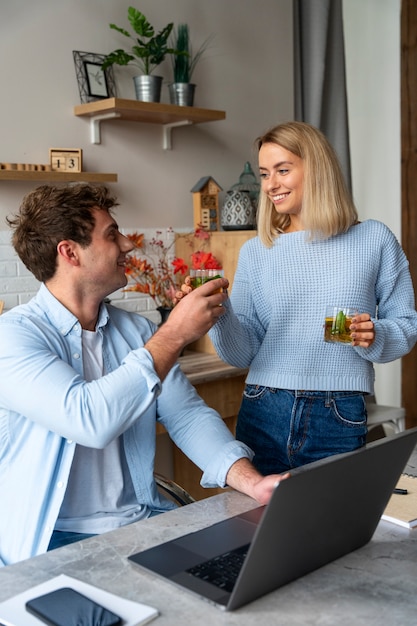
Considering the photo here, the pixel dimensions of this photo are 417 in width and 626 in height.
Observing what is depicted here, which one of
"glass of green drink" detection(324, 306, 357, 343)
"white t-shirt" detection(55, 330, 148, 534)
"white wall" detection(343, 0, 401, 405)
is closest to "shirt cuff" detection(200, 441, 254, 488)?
"white t-shirt" detection(55, 330, 148, 534)

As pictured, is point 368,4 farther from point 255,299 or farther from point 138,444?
point 138,444

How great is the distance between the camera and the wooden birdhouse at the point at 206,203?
3.77 metres

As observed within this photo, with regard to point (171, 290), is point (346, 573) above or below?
below

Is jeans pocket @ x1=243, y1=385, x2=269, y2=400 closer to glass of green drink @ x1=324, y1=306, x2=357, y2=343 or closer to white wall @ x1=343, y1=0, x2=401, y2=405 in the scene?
glass of green drink @ x1=324, y1=306, x2=357, y2=343

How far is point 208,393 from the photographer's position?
3266 mm

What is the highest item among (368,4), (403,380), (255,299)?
(368,4)

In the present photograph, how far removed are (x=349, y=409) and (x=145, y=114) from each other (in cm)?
178

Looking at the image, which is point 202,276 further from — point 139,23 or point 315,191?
point 139,23

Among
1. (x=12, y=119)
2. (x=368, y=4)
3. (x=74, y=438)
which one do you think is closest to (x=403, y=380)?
(x=368, y=4)

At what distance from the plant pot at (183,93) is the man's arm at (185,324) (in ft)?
6.27

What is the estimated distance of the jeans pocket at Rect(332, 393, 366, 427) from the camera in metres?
2.18

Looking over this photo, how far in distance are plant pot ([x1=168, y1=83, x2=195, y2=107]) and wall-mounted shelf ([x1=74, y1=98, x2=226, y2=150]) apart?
71 mm

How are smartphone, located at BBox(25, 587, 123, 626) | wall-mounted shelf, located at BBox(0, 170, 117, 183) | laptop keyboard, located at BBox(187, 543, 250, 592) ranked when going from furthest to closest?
wall-mounted shelf, located at BBox(0, 170, 117, 183) → laptop keyboard, located at BBox(187, 543, 250, 592) → smartphone, located at BBox(25, 587, 123, 626)

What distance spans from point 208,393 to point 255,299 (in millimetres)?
986
